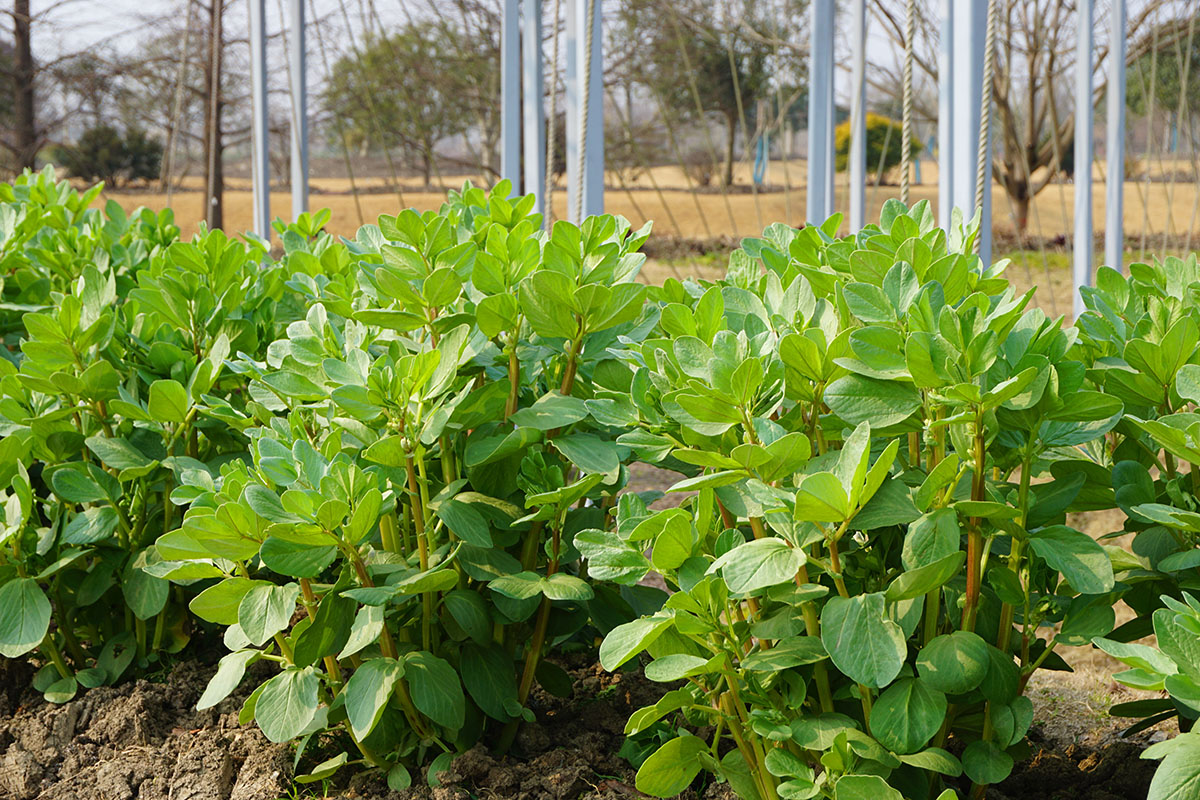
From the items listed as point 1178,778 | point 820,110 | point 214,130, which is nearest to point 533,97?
point 820,110

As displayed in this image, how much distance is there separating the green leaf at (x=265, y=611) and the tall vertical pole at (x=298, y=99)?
3468 millimetres

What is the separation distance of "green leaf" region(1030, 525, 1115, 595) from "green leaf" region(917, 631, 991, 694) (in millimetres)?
104

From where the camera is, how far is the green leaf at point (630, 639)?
90 centimetres

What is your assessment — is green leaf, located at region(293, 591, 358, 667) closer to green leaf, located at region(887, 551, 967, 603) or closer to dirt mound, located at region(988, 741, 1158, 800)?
green leaf, located at region(887, 551, 967, 603)

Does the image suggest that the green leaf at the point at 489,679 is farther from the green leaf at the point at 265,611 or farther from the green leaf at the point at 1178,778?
the green leaf at the point at 1178,778

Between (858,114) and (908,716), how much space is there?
133 inches

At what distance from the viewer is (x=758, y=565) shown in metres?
0.85

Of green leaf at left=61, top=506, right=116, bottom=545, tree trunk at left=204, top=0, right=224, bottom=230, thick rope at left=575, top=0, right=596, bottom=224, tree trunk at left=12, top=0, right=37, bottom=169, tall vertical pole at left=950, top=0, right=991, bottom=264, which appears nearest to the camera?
green leaf at left=61, top=506, right=116, bottom=545

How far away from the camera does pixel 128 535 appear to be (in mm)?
1537

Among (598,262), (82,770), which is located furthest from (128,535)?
(598,262)

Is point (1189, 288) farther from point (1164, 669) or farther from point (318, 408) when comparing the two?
point (318, 408)

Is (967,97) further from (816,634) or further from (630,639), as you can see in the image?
(630,639)

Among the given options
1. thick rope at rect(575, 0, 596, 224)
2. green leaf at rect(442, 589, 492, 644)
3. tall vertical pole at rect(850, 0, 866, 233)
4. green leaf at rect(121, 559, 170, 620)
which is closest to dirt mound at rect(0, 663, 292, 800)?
green leaf at rect(121, 559, 170, 620)

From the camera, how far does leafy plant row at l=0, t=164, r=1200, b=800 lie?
88cm
